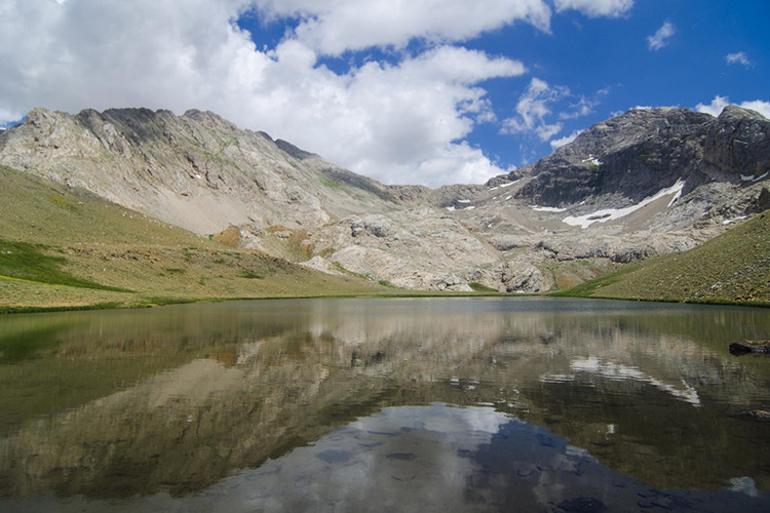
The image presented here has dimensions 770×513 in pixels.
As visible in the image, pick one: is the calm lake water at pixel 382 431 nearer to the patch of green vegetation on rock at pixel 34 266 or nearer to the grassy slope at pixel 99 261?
the grassy slope at pixel 99 261

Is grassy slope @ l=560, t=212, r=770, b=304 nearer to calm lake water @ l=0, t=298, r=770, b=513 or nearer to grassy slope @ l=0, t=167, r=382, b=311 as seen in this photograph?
calm lake water @ l=0, t=298, r=770, b=513

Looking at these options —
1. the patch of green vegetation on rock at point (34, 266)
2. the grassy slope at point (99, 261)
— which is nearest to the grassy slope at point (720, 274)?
the grassy slope at point (99, 261)

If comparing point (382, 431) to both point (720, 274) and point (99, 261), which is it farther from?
point (99, 261)

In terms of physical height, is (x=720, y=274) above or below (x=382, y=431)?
above

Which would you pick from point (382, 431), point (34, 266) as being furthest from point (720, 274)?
point (34, 266)

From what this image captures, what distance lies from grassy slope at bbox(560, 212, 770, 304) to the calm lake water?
66325 millimetres

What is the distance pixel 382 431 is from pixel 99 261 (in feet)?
475

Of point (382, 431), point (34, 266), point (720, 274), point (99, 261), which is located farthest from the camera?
point (99, 261)

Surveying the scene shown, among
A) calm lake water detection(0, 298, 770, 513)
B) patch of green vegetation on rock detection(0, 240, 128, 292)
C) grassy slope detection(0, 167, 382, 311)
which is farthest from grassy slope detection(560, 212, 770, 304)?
patch of green vegetation on rock detection(0, 240, 128, 292)

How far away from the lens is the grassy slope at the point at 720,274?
87.7 meters

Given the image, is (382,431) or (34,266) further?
(34,266)

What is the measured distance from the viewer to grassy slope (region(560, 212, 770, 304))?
87688 millimetres

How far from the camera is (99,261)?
460 ft

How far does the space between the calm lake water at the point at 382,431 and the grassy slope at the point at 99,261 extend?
68.7 m
